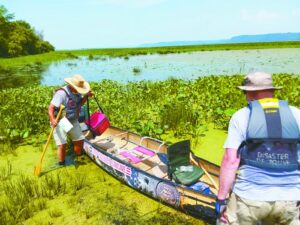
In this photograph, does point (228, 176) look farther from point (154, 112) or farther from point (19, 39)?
point (19, 39)

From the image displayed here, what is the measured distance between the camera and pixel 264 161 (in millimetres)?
2959

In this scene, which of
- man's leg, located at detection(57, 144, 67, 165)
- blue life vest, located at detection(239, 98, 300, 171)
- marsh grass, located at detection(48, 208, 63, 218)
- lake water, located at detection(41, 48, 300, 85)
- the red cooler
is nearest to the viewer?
blue life vest, located at detection(239, 98, 300, 171)

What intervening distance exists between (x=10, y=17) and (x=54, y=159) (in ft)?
197

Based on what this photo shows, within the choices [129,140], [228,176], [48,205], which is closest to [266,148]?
[228,176]

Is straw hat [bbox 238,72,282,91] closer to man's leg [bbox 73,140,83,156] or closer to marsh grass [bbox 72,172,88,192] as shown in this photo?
marsh grass [bbox 72,172,88,192]

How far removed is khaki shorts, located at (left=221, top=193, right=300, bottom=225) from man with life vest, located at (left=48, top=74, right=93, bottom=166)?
15.9ft

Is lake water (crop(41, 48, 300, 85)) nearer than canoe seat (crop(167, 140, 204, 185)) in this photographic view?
No

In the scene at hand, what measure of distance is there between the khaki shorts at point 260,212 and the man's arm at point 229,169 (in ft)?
0.40

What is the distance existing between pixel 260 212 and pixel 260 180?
0.29 meters

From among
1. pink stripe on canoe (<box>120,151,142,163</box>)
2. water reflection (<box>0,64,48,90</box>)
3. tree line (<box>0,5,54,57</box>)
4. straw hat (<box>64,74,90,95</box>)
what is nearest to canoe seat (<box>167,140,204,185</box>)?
pink stripe on canoe (<box>120,151,142,163</box>)

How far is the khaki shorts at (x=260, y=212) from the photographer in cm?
293

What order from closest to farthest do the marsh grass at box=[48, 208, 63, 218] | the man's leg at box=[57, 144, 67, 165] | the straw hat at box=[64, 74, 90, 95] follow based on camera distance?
the marsh grass at box=[48, 208, 63, 218] < the straw hat at box=[64, 74, 90, 95] < the man's leg at box=[57, 144, 67, 165]

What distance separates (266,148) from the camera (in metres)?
2.96

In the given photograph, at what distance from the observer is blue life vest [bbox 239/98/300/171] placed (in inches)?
114
